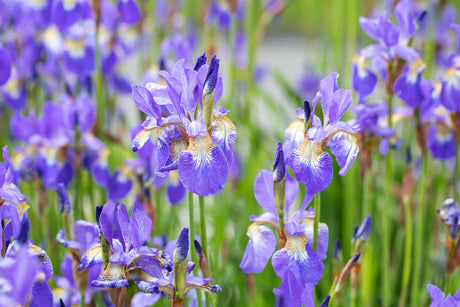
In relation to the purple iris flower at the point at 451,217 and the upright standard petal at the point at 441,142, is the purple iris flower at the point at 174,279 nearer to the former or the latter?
the purple iris flower at the point at 451,217

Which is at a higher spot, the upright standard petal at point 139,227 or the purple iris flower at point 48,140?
the purple iris flower at point 48,140

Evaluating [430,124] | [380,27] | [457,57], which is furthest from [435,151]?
[380,27]

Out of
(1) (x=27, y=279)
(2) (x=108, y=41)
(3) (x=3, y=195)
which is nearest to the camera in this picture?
(1) (x=27, y=279)

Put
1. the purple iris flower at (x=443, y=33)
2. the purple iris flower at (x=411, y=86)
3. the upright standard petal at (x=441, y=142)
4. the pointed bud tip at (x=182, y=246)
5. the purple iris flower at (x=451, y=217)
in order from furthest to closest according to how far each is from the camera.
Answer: the purple iris flower at (x=443, y=33)
the upright standard petal at (x=441, y=142)
the purple iris flower at (x=411, y=86)
the purple iris flower at (x=451, y=217)
the pointed bud tip at (x=182, y=246)

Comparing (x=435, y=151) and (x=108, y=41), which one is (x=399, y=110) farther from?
(x=108, y=41)

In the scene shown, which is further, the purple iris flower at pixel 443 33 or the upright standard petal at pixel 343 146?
the purple iris flower at pixel 443 33

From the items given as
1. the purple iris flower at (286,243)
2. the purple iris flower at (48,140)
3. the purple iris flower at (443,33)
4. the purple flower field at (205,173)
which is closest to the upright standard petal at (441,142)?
the purple flower field at (205,173)
